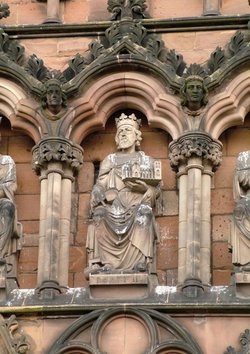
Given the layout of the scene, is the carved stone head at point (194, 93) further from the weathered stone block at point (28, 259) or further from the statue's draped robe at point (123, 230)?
the weathered stone block at point (28, 259)

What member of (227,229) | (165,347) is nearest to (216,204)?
(227,229)

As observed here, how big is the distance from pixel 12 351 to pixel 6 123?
9.37 ft

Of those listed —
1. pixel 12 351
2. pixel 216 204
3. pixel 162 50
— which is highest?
pixel 162 50

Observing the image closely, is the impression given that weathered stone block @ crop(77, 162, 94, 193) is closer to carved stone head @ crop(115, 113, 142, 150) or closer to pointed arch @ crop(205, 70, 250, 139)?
carved stone head @ crop(115, 113, 142, 150)

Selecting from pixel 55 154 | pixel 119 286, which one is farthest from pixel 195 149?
pixel 119 286

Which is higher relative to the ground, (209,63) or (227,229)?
(209,63)

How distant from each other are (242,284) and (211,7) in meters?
3.34

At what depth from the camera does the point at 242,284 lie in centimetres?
2330

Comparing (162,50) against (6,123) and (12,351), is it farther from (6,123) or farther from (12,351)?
(12,351)

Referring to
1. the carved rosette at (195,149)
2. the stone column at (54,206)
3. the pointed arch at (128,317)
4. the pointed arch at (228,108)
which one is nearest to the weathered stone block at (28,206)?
the stone column at (54,206)

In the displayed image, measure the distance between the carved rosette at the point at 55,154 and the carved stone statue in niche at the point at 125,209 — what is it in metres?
0.28

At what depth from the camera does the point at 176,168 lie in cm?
2430

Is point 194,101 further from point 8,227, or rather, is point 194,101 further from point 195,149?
point 8,227

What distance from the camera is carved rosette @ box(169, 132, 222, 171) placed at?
950 inches
